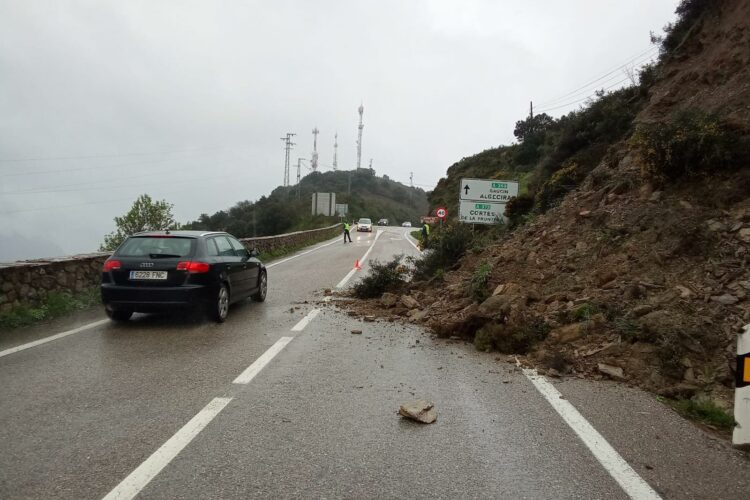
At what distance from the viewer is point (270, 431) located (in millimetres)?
4062

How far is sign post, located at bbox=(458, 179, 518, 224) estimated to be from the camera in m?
17.3

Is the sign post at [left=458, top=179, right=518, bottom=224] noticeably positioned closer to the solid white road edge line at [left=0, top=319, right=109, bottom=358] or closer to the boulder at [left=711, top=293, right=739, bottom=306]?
the boulder at [left=711, top=293, right=739, bottom=306]

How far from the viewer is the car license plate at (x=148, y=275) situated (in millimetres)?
7867

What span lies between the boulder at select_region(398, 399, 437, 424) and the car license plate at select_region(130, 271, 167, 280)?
4.75 meters

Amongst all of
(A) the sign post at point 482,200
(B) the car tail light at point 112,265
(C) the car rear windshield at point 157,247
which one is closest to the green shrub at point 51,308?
(B) the car tail light at point 112,265

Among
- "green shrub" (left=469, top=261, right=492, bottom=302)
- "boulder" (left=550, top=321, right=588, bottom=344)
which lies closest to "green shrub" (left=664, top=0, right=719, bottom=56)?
"green shrub" (left=469, top=261, right=492, bottom=302)

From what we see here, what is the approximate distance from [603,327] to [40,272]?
9.10 m

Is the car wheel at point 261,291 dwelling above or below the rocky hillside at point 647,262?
below

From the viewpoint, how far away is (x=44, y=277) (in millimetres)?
9312

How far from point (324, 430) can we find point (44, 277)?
24.9 feet

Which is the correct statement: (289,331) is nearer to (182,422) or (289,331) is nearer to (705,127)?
(182,422)

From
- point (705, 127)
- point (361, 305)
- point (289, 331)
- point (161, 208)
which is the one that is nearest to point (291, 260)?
point (361, 305)

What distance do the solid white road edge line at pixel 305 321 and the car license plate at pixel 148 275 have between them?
212 centimetres

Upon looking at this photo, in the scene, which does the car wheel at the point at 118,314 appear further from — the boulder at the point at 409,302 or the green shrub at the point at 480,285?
the green shrub at the point at 480,285
